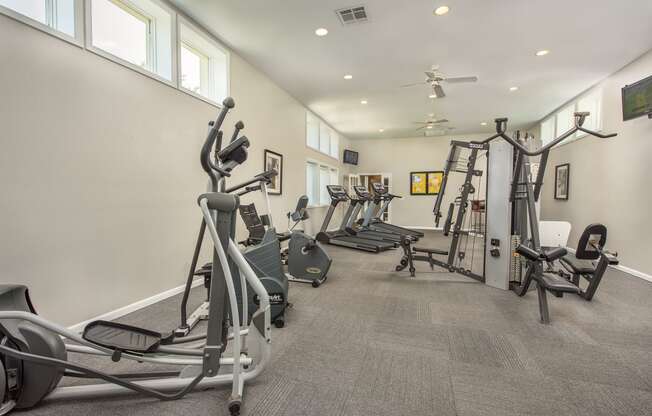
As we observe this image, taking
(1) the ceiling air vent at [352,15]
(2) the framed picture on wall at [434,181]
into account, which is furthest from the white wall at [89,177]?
(2) the framed picture on wall at [434,181]

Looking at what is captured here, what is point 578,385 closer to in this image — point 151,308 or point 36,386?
point 36,386

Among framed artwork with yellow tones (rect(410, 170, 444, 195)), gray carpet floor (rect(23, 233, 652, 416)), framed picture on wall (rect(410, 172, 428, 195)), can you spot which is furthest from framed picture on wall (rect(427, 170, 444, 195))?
gray carpet floor (rect(23, 233, 652, 416))

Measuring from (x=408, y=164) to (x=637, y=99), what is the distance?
253 inches

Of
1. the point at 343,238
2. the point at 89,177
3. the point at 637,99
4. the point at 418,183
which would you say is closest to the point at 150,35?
the point at 89,177

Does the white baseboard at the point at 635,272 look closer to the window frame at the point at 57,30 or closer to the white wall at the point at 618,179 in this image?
the white wall at the point at 618,179

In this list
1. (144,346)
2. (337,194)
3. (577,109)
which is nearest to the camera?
(144,346)

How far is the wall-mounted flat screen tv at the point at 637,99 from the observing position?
3.88 metres

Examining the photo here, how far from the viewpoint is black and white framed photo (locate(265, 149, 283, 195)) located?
202 inches

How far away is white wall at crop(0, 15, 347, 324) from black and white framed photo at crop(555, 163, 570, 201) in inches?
290

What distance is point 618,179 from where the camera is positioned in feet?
15.2

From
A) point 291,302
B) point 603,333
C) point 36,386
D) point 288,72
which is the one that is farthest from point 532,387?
point 288,72

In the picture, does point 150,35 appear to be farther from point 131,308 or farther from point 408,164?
point 408,164

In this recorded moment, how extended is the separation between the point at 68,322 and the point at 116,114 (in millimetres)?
1819

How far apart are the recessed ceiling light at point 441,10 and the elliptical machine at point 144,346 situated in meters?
2.99
